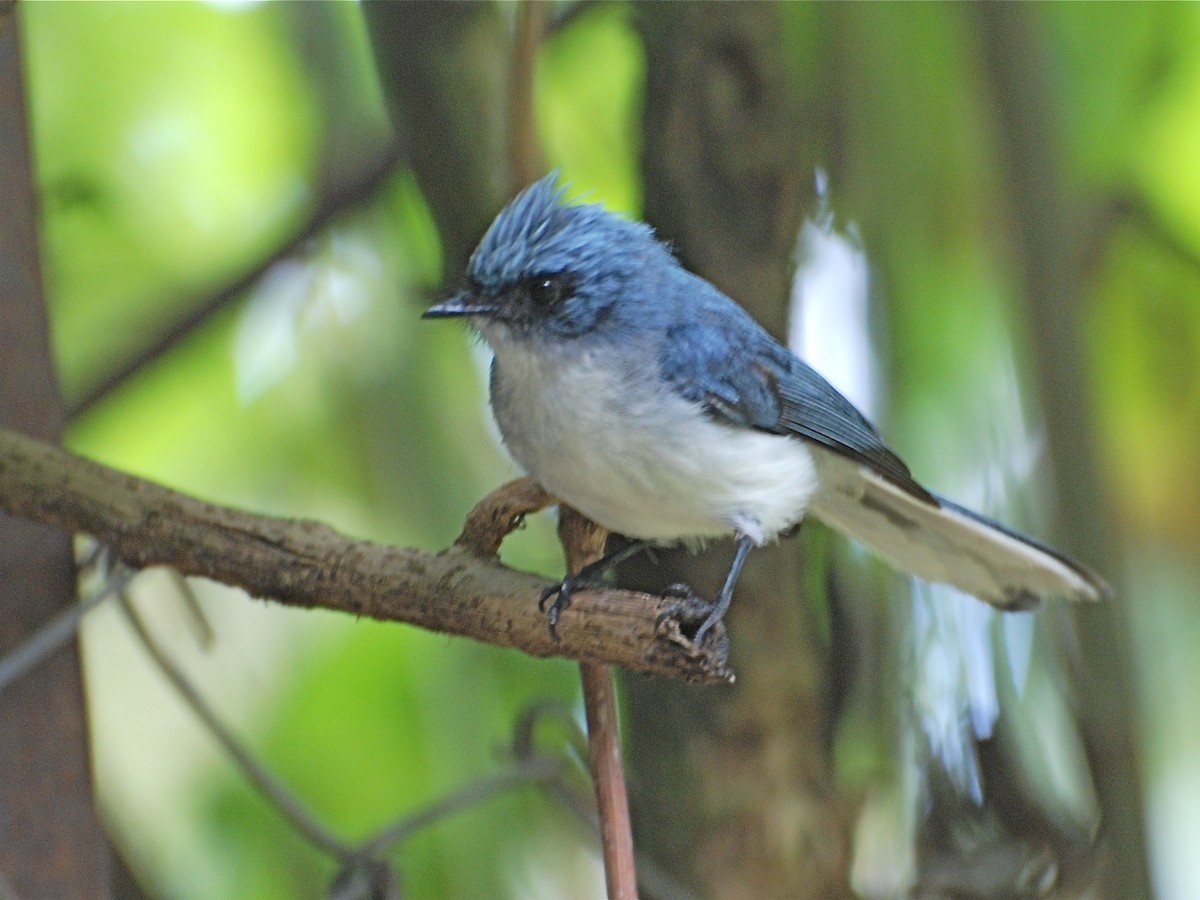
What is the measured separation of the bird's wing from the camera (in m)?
1.59

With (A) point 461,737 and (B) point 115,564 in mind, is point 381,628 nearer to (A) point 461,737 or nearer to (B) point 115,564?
(A) point 461,737

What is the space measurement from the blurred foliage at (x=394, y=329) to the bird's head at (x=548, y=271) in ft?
2.13

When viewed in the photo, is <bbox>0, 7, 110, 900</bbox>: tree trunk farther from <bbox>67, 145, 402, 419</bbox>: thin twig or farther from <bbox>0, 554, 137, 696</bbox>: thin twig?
<bbox>67, 145, 402, 419</bbox>: thin twig

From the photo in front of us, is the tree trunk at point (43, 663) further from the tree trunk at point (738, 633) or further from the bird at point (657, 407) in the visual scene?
the tree trunk at point (738, 633)

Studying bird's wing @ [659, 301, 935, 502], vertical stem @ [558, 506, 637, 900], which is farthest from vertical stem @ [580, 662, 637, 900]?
bird's wing @ [659, 301, 935, 502]

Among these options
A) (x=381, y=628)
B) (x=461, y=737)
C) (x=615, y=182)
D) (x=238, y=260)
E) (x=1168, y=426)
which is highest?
(x=615, y=182)

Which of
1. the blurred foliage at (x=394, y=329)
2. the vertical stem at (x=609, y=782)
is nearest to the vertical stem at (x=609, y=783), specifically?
the vertical stem at (x=609, y=782)

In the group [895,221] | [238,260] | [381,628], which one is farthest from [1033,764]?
[238,260]

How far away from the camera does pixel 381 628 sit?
2.27m

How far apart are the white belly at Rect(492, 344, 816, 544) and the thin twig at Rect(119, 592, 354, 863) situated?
0.66 meters

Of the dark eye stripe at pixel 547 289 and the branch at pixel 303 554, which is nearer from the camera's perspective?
the branch at pixel 303 554

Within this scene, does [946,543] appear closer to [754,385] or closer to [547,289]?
[754,385]

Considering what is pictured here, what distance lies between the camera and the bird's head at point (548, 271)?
1.57 m

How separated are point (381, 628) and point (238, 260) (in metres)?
0.79
